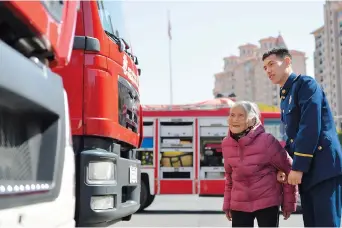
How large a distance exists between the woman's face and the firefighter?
0.30m

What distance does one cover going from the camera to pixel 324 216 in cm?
307

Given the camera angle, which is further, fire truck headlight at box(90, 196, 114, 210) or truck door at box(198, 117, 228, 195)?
truck door at box(198, 117, 228, 195)

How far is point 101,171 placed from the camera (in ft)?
11.3

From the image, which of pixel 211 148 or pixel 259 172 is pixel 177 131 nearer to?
pixel 211 148

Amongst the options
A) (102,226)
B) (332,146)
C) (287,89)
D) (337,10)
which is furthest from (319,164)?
(337,10)

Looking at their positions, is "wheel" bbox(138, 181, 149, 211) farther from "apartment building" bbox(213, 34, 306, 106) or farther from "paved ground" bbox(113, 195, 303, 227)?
→ "apartment building" bbox(213, 34, 306, 106)

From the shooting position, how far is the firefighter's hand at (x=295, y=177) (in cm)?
307

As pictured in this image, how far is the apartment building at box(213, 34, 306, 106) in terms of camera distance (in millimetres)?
101637

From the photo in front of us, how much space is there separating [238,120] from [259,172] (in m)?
0.38

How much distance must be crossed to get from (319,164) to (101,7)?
1966mm

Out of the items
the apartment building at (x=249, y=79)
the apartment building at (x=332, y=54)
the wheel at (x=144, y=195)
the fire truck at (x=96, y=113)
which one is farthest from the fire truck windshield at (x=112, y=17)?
the apartment building at (x=249, y=79)

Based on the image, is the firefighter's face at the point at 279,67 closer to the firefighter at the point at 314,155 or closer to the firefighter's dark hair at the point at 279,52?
the firefighter's dark hair at the point at 279,52

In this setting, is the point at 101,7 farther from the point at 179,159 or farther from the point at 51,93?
the point at 179,159

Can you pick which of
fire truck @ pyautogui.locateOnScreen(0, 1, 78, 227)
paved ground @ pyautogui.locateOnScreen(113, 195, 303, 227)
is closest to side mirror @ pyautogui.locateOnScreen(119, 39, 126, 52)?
fire truck @ pyautogui.locateOnScreen(0, 1, 78, 227)
